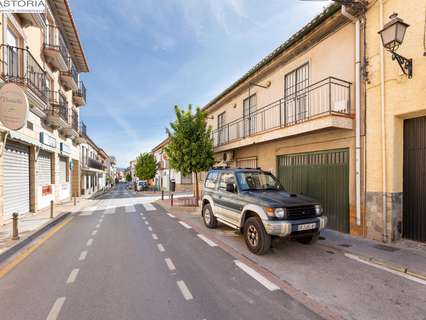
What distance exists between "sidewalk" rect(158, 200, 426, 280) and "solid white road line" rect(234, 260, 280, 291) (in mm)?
2542

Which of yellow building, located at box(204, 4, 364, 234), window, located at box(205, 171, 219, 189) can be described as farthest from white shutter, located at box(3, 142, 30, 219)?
yellow building, located at box(204, 4, 364, 234)

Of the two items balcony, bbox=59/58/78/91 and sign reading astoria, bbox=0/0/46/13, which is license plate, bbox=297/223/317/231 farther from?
balcony, bbox=59/58/78/91

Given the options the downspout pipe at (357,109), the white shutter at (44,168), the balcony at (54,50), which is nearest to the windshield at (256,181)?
the downspout pipe at (357,109)

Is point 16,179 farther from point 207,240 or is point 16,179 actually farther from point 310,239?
point 310,239

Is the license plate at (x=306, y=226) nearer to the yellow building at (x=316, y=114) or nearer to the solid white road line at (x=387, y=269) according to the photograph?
the solid white road line at (x=387, y=269)

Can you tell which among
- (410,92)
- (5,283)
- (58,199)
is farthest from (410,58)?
(58,199)

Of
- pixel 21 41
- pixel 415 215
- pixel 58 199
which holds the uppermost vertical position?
pixel 21 41

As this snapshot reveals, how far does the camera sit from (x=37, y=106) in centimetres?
1029

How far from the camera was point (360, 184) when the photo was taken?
639 cm

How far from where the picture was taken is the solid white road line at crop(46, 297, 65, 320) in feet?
9.60

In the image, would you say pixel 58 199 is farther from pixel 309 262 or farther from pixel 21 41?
pixel 309 262

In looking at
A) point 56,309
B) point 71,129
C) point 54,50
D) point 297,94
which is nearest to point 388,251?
point 297,94

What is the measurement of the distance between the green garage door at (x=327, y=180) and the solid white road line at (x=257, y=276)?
4.10 metres

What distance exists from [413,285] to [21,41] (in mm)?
14537
